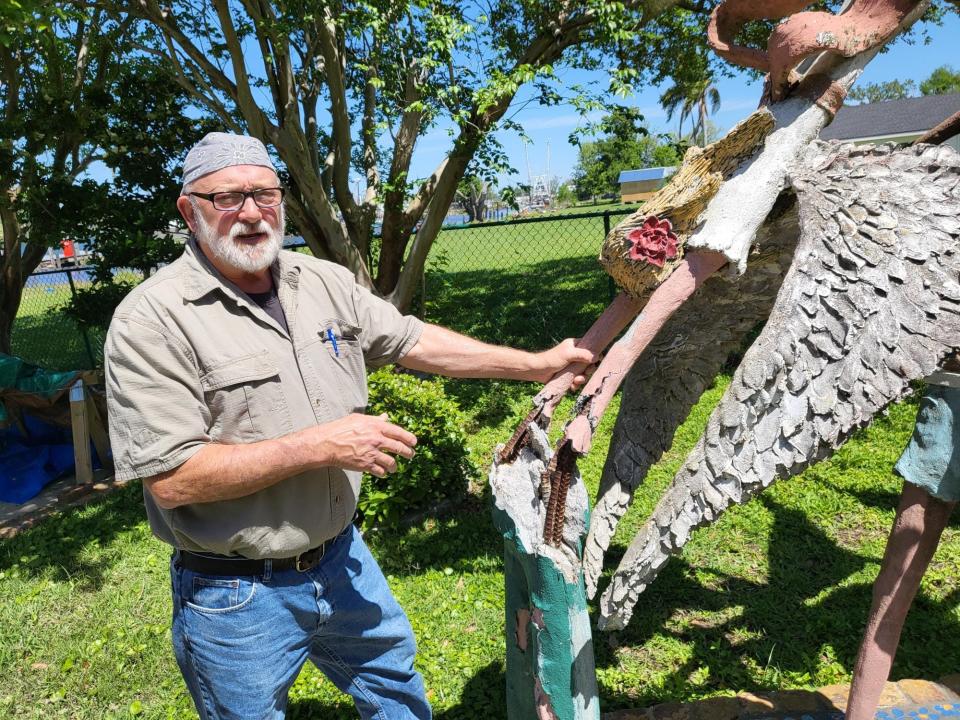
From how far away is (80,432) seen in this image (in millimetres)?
5051

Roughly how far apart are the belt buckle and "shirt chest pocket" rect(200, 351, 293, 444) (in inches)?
13.9

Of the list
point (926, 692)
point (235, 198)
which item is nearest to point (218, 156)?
point (235, 198)

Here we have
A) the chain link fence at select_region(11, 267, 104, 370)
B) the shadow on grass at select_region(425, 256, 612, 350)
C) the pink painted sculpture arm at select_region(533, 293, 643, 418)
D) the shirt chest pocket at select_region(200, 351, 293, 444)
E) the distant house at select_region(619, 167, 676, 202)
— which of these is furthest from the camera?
the distant house at select_region(619, 167, 676, 202)

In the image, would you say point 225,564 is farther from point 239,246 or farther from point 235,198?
point 235,198

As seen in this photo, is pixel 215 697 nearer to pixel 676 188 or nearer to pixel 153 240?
pixel 676 188

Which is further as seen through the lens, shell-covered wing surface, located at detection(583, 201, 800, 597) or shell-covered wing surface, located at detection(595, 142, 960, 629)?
shell-covered wing surface, located at detection(583, 201, 800, 597)

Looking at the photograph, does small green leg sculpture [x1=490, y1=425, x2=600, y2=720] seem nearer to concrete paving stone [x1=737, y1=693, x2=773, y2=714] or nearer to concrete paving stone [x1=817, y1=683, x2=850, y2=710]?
concrete paving stone [x1=737, y1=693, x2=773, y2=714]

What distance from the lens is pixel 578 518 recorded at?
1.71m

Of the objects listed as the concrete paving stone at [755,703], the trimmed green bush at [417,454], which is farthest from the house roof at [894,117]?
the concrete paving stone at [755,703]

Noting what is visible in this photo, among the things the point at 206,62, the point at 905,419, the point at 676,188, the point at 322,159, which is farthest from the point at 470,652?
the point at 322,159

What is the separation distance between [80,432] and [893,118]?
2350 cm

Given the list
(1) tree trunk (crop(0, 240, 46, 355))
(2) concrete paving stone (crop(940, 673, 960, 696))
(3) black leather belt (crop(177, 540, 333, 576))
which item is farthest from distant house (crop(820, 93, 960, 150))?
(3) black leather belt (crop(177, 540, 333, 576))

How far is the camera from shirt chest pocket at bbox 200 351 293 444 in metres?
1.60

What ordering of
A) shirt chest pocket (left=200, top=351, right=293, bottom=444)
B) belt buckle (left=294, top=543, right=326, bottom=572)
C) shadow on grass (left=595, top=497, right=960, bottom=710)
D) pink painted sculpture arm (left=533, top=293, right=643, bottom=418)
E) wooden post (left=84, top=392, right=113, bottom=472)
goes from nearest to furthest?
1. shirt chest pocket (left=200, top=351, right=293, bottom=444)
2. belt buckle (left=294, top=543, right=326, bottom=572)
3. pink painted sculpture arm (left=533, top=293, right=643, bottom=418)
4. shadow on grass (left=595, top=497, right=960, bottom=710)
5. wooden post (left=84, top=392, right=113, bottom=472)
